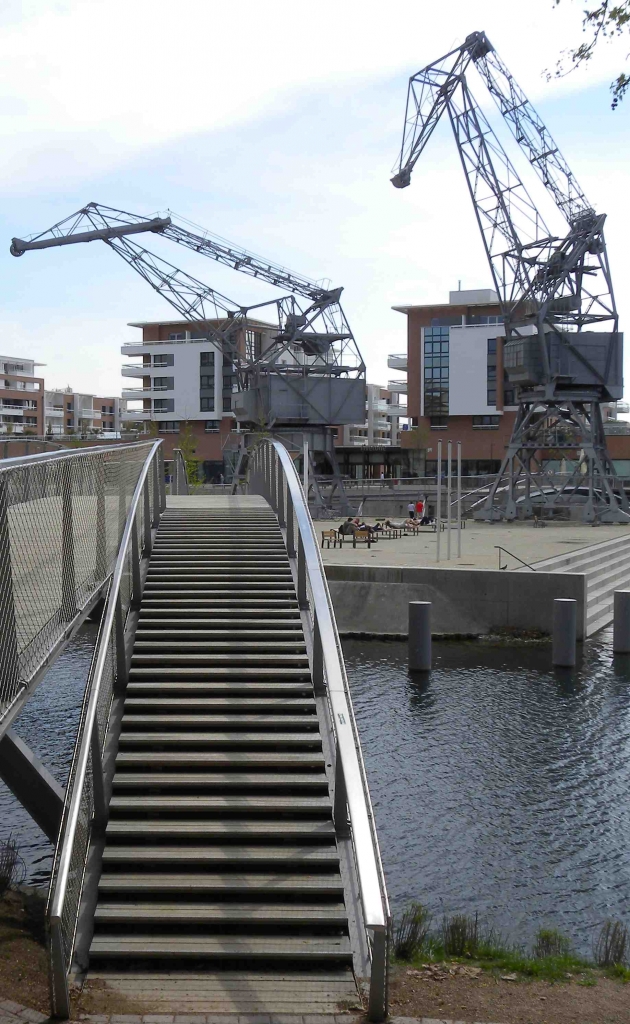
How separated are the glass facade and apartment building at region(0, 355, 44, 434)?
47.8m

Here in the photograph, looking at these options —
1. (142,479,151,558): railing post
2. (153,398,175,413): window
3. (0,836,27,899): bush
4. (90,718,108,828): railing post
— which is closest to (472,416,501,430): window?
(153,398,175,413): window

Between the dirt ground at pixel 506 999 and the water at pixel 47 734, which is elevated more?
the dirt ground at pixel 506 999

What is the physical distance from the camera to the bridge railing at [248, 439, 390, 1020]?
229 inches

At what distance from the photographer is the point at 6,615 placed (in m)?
5.95

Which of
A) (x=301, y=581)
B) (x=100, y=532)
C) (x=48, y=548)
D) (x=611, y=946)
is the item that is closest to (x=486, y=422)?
(x=301, y=581)

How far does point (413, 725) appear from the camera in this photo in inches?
630

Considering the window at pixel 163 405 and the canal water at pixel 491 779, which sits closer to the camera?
the canal water at pixel 491 779

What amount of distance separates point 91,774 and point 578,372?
37397 mm

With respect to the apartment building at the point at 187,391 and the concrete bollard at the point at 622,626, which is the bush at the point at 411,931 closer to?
the concrete bollard at the point at 622,626

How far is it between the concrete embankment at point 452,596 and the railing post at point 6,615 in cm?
1761

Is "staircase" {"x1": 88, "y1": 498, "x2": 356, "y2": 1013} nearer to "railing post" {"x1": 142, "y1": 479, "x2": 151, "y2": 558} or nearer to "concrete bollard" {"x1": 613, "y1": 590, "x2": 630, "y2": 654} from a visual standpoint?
"railing post" {"x1": 142, "y1": 479, "x2": 151, "y2": 558}

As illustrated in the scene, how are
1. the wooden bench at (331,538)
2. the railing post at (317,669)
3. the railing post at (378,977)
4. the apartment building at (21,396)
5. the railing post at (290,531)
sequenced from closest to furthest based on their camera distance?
the railing post at (378,977) → the railing post at (317,669) → the railing post at (290,531) → the wooden bench at (331,538) → the apartment building at (21,396)

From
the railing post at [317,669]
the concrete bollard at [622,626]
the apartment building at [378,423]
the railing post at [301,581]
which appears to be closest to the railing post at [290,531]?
the railing post at [301,581]

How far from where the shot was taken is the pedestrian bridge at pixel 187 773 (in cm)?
631
